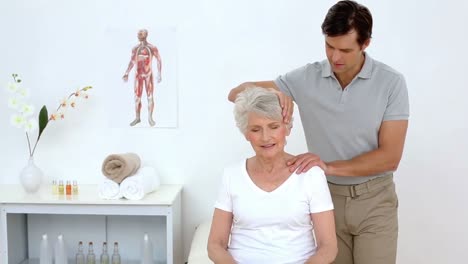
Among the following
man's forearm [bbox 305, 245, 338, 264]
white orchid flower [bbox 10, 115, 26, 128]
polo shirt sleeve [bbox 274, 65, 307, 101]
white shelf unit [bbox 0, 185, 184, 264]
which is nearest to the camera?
man's forearm [bbox 305, 245, 338, 264]

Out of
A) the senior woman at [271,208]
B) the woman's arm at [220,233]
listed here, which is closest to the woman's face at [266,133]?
the senior woman at [271,208]

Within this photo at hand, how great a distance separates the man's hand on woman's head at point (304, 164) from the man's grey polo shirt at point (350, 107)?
0.59 ft

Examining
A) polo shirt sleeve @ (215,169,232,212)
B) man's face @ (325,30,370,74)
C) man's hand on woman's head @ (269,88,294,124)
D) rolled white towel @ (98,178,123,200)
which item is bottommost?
rolled white towel @ (98,178,123,200)

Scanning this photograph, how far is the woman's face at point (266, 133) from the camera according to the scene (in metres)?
1.88

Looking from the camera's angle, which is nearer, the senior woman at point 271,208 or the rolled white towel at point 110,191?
the senior woman at point 271,208

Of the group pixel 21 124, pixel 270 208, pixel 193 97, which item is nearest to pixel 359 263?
pixel 270 208

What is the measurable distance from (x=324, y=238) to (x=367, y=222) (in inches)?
10.2

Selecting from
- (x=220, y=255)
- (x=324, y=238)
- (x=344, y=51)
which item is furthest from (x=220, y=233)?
(x=344, y=51)

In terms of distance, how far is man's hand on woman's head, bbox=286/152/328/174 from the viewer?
1.91 meters

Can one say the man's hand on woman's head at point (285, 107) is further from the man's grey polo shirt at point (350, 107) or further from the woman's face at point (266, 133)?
the man's grey polo shirt at point (350, 107)

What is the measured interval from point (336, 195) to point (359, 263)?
10.0 inches

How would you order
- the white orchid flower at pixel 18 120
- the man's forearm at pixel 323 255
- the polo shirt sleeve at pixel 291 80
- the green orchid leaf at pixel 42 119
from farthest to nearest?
the green orchid leaf at pixel 42 119, the white orchid flower at pixel 18 120, the polo shirt sleeve at pixel 291 80, the man's forearm at pixel 323 255

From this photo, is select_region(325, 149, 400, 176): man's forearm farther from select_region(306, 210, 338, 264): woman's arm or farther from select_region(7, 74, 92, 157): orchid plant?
select_region(7, 74, 92, 157): orchid plant

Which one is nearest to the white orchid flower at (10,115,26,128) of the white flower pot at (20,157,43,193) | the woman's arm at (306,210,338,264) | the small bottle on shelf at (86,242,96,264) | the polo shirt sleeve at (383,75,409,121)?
the white flower pot at (20,157,43,193)
